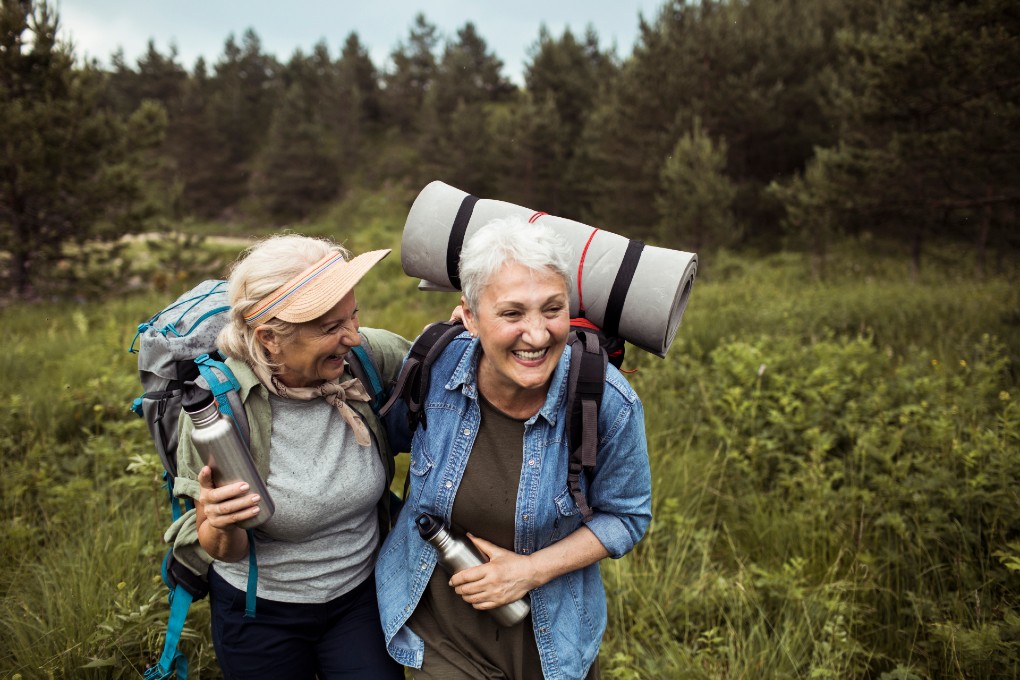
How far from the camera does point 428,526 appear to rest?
1674mm

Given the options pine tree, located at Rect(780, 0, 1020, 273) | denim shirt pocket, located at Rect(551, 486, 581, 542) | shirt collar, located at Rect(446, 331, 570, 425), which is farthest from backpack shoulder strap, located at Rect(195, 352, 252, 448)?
pine tree, located at Rect(780, 0, 1020, 273)

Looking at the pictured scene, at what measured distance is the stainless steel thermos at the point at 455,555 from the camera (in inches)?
65.6

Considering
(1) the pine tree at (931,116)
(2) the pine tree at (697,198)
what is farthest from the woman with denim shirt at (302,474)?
(2) the pine tree at (697,198)

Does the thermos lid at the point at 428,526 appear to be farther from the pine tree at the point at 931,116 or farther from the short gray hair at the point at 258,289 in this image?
the pine tree at the point at 931,116

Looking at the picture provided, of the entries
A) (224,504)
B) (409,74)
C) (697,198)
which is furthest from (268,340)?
(409,74)

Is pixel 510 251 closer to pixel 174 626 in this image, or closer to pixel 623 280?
pixel 623 280

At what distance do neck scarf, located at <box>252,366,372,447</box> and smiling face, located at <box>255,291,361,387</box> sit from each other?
0.10 ft

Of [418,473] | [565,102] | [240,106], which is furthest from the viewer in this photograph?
[240,106]

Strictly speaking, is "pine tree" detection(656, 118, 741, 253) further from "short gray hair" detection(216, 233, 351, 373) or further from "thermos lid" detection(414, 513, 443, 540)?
"thermos lid" detection(414, 513, 443, 540)

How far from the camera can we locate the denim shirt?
1.68 meters

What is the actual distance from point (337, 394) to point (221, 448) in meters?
0.39

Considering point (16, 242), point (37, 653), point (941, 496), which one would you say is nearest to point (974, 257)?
point (941, 496)

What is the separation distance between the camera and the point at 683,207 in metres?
15.1

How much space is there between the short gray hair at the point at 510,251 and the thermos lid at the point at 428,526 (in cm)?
61
